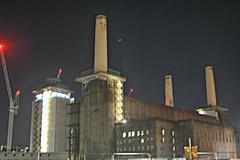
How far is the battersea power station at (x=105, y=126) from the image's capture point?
9806cm

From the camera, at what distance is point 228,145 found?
12456cm

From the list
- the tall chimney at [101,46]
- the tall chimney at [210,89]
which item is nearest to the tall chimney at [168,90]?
the tall chimney at [210,89]

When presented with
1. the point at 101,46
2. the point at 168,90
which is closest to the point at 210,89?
the point at 168,90

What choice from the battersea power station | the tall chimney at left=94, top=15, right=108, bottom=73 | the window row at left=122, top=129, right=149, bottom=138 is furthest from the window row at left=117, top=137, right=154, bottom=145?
the tall chimney at left=94, top=15, right=108, bottom=73

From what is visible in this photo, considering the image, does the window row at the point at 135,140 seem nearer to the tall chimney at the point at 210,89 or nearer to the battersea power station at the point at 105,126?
the battersea power station at the point at 105,126

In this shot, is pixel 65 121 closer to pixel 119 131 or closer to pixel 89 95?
pixel 89 95

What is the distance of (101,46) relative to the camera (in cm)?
11188

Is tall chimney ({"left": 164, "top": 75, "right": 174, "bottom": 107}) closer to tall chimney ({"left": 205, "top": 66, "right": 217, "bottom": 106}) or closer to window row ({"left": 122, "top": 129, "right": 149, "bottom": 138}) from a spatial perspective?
tall chimney ({"left": 205, "top": 66, "right": 217, "bottom": 106})

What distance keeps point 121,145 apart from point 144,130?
9129 mm

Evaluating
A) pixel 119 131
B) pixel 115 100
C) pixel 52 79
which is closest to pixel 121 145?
pixel 119 131

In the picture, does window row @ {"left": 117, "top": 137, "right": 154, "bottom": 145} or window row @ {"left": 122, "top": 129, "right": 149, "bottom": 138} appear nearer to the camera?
window row @ {"left": 117, "top": 137, "right": 154, "bottom": 145}

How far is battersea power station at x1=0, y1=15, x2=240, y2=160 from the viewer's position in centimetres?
9806

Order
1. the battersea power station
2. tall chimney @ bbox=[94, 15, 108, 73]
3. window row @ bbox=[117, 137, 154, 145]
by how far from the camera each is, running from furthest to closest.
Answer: tall chimney @ bbox=[94, 15, 108, 73] < the battersea power station < window row @ bbox=[117, 137, 154, 145]

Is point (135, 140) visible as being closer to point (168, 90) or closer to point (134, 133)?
point (134, 133)
